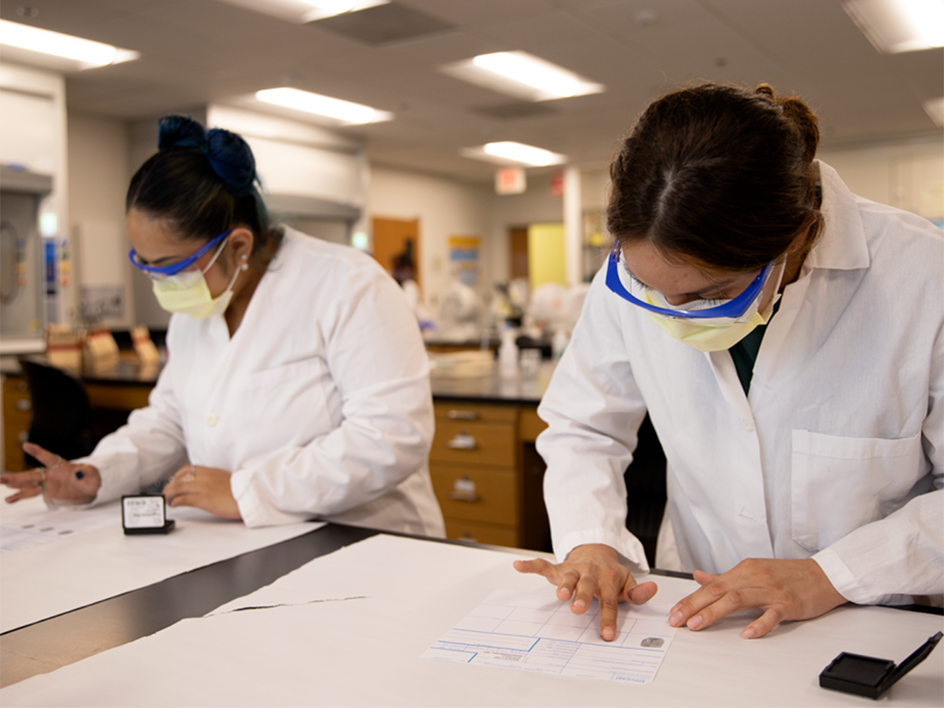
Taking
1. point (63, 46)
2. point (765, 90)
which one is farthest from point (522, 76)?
point (765, 90)

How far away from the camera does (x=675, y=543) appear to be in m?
1.43

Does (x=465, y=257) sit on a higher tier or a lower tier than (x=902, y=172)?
lower

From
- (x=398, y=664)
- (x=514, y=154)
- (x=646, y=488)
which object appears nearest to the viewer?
(x=398, y=664)

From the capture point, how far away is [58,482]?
5.26 feet

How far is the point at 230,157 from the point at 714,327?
1031 mm

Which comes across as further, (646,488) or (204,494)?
(646,488)

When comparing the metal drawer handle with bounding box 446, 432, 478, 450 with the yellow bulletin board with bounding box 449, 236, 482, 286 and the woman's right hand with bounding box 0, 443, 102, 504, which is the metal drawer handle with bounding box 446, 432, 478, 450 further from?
the yellow bulletin board with bounding box 449, 236, 482, 286

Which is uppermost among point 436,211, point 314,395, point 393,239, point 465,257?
point 436,211

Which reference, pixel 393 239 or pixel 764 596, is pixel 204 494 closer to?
pixel 764 596

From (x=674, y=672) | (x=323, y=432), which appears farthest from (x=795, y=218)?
(x=323, y=432)

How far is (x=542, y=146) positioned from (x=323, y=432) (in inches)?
306

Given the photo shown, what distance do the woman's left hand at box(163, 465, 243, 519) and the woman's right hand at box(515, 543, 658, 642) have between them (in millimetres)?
648

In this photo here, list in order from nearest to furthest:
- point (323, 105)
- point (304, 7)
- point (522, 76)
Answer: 1. point (304, 7)
2. point (522, 76)
3. point (323, 105)

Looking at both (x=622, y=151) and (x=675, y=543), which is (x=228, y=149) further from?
(x=675, y=543)
